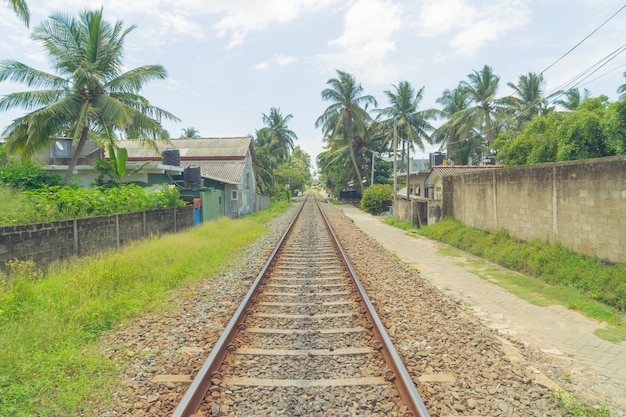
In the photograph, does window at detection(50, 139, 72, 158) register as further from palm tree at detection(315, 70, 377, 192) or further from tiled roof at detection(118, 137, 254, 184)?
palm tree at detection(315, 70, 377, 192)

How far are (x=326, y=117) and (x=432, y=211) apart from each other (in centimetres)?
2524

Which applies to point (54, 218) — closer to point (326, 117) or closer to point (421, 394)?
point (421, 394)

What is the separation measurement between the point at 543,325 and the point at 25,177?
15813mm

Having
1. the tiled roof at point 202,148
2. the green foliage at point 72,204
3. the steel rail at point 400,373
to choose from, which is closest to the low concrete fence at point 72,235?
the green foliage at point 72,204

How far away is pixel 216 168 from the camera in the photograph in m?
27.7

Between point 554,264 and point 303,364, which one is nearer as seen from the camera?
point 303,364

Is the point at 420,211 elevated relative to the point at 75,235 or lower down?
lower down

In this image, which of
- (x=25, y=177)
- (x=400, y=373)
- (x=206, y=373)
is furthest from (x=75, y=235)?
(x=25, y=177)

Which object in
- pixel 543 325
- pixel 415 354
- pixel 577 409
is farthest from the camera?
pixel 543 325

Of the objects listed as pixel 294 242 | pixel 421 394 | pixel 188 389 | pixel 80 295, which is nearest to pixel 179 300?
pixel 80 295

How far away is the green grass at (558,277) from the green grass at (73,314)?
6.23 meters

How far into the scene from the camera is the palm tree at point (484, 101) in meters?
33.7

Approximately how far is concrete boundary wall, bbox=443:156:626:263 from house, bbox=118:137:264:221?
12777 millimetres

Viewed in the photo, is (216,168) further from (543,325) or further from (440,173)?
(543,325)
